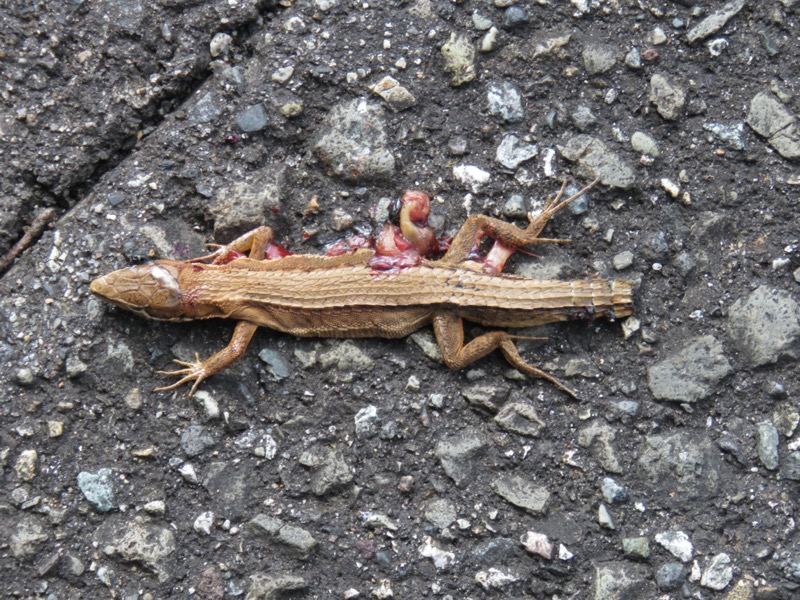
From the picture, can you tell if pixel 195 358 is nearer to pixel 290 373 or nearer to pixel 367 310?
pixel 290 373

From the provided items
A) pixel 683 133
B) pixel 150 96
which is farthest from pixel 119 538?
pixel 683 133

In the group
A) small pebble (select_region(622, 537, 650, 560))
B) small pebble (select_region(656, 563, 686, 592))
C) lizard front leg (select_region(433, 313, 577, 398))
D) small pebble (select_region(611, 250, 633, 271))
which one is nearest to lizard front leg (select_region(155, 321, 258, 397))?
lizard front leg (select_region(433, 313, 577, 398))

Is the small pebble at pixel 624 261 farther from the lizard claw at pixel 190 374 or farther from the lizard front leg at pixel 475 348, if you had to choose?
the lizard claw at pixel 190 374

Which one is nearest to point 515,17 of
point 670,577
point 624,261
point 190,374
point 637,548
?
point 624,261

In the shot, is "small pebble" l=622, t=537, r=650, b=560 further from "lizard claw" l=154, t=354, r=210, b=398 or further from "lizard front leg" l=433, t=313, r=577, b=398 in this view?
"lizard claw" l=154, t=354, r=210, b=398

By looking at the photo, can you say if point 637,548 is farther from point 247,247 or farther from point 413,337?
point 247,247

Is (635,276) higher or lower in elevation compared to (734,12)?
lower
